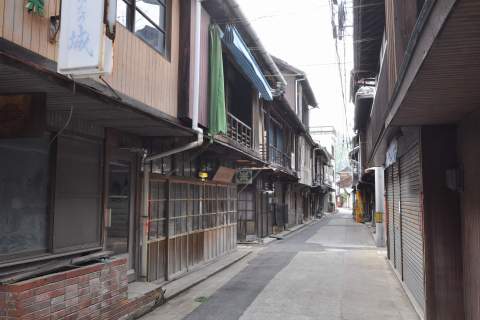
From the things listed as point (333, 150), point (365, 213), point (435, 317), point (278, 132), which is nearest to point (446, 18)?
point (435, 317)

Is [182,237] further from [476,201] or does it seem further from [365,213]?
[365,213]

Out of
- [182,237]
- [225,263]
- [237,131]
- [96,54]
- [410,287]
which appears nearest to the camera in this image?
[96,54]

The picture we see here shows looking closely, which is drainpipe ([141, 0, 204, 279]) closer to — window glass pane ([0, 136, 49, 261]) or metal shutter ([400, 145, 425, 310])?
window glass pane ([0, 136, 49, 261])

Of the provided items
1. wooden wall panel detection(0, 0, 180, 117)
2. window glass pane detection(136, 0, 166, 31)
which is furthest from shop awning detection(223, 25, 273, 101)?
window glass pane detection(136, 0, 166, 31)

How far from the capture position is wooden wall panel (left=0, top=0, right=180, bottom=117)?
15.7 feet

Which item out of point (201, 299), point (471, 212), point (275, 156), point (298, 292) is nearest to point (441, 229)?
point (471, 212)

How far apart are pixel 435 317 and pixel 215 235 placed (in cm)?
862

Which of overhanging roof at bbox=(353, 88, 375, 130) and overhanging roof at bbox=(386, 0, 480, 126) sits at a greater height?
overhanging roof at bbox=(353, 88, 375, 130)

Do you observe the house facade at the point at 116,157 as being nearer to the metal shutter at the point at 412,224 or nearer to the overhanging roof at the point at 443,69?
the overhanging roof at the point at 443,69

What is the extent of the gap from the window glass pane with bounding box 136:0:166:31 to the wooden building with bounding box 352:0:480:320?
454cm

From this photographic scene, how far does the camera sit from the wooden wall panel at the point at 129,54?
4.78 metres

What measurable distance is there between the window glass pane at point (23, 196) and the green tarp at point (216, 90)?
5123mm

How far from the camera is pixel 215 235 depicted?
→ 47.3ft

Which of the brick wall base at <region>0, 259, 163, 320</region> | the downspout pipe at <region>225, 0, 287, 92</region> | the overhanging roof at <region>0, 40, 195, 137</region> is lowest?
the brick wall base at <region>0, 259, 163, 320</region>
